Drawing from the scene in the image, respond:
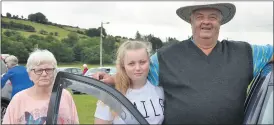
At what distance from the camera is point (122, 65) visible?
9.47 ft

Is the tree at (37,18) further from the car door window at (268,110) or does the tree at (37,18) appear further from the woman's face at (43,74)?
the car door window at (268,110)

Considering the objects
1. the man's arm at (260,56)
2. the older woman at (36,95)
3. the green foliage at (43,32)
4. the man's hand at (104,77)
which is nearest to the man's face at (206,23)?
the man's arm at (260,56)

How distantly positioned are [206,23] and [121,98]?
103 centimetres

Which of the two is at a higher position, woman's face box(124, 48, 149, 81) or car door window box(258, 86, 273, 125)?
woman's face box(124, 48, 149, 81)

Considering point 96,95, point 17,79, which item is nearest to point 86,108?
point 96,95

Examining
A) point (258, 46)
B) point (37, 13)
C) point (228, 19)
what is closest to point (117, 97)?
point (258, 46)

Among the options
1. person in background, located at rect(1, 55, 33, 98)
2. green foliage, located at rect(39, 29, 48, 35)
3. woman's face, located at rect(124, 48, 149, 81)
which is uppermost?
woman's face, located at rect(124, 48, 149, 81)

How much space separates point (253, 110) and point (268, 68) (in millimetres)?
421

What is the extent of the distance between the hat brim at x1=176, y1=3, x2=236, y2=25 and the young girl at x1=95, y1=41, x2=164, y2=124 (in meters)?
0.56

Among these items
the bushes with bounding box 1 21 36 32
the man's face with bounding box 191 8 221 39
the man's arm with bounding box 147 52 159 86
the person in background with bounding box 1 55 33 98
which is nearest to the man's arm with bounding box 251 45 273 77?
the man's face with bounding box 191 8 221 39

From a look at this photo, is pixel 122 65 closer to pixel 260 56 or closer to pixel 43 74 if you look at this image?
pixel 43 74

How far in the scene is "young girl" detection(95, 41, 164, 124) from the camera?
111 inches

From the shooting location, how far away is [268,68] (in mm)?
2811

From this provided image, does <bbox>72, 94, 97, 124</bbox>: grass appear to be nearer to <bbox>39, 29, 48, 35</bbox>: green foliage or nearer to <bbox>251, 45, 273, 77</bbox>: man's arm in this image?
<bbox>251, 45, 273, 77</bbox>: man's arm
